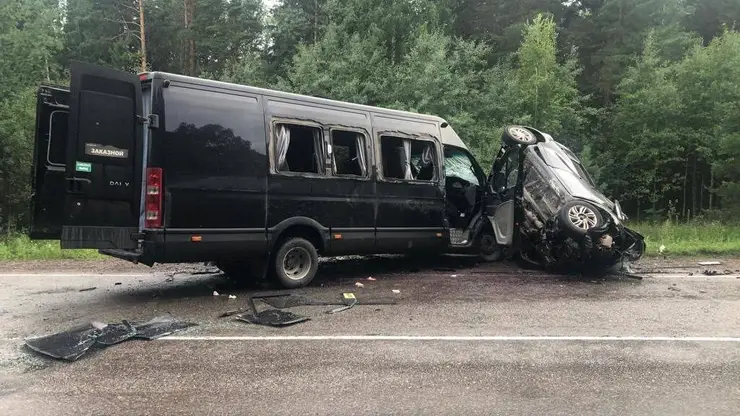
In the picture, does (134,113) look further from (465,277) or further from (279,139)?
(465,277)

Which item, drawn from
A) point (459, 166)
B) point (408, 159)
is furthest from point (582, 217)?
point (408, 159)

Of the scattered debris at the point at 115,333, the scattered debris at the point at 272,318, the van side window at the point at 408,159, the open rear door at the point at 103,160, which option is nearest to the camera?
the scattered debris at the point at 115,333

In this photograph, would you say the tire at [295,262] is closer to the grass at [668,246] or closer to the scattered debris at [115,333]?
the scattered debris at [115,333]

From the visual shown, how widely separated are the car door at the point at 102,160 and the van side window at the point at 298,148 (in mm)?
1798

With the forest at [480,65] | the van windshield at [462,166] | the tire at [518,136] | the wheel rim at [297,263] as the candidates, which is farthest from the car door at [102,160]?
the forest at [480,65]

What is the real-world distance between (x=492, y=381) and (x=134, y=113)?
4.92 m

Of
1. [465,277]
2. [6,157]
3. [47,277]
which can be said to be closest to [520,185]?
[465,277]

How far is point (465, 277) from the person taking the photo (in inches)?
364

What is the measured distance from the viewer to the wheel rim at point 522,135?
980 cm

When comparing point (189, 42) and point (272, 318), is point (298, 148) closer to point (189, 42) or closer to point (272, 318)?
point (272, 318)

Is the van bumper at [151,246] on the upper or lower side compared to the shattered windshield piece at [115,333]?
upper

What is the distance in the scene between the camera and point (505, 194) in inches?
392

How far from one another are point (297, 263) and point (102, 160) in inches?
115

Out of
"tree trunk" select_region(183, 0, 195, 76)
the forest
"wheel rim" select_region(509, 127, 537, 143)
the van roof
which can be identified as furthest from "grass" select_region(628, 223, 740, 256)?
"tree trunk" select_region(183, 0, 195, 76)
